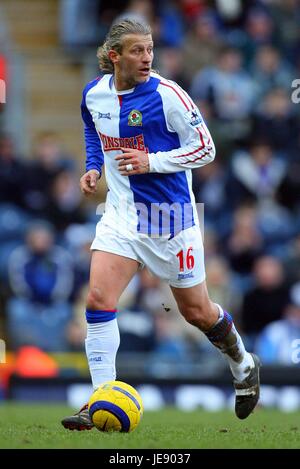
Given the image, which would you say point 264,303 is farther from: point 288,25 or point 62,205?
point 288,25

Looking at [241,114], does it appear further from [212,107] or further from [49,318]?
[49,318]

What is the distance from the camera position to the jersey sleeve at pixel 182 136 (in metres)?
7.49

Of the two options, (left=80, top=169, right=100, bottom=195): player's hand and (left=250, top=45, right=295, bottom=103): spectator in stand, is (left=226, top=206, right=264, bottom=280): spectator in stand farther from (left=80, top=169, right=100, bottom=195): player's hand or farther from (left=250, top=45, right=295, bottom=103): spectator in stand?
(left=80, top=169, right=100, bottom=195): player's hand

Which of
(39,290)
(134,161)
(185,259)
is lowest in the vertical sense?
(39,290)

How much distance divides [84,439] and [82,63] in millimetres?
12672

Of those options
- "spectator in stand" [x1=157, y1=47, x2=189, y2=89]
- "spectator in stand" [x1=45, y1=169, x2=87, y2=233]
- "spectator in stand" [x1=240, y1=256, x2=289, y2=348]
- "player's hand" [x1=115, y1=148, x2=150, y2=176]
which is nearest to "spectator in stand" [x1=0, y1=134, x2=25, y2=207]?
"spectator in stand" [x1=45, y1=169, x2=87, y2=233]

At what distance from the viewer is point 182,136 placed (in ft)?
25.0

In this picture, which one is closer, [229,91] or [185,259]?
[185,259]

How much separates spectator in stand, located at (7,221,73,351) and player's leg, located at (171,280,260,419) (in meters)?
6.07

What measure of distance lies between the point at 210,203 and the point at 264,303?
2375 mm

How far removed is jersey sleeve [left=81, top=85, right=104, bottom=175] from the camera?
317 inches

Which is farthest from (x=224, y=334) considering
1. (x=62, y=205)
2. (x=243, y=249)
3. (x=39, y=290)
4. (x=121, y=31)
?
(x=62, y=205)

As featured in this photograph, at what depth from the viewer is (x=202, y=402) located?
13305 mm

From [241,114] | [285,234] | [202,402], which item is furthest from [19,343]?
[241,114]
